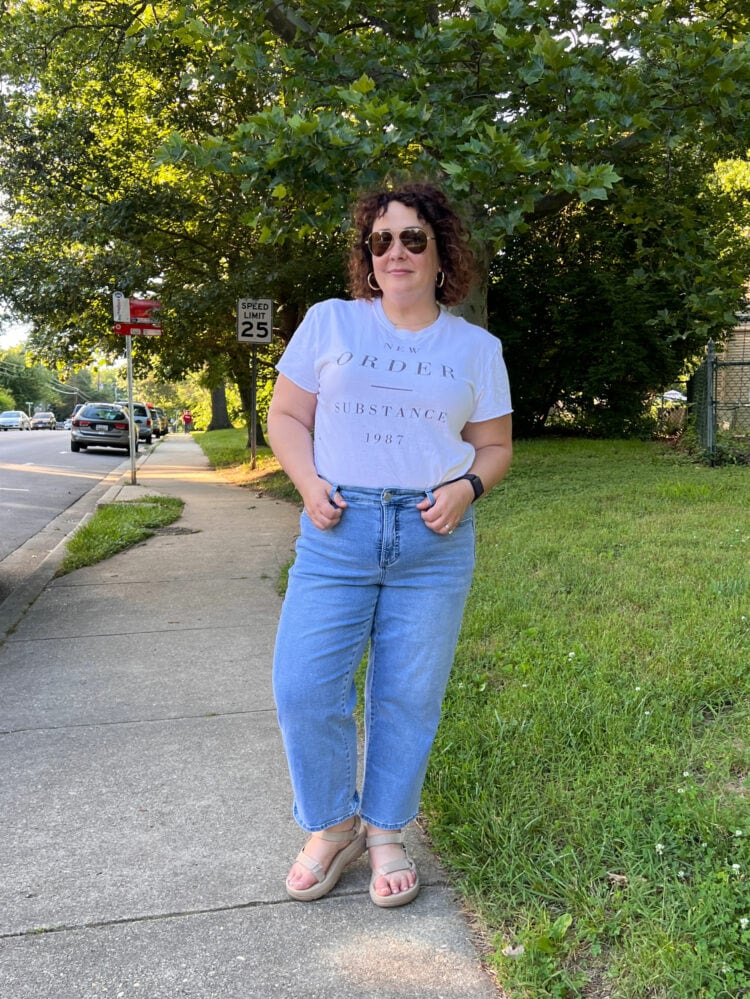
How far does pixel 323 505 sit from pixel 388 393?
0.34 metres

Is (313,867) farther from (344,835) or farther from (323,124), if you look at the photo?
(323,124)

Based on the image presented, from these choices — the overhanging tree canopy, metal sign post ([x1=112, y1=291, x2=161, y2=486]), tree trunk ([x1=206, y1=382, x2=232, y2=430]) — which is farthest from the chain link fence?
tree trunk ([x1=206, y1=382, x2=232, y2=430])

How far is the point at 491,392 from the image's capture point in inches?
95.9

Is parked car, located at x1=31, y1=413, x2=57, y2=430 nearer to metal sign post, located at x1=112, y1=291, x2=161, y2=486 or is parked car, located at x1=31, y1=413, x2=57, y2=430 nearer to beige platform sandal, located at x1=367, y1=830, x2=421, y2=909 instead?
metal sign post, located at x1=112, y1=291, x2=161, y2=486

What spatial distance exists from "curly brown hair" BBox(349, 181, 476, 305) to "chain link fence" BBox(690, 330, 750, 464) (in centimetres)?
960

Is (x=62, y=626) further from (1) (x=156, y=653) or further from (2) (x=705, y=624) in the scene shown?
(2) (x=705, y=624)

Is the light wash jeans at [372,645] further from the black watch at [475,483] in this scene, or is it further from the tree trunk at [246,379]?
the tree trunk at [246,379]

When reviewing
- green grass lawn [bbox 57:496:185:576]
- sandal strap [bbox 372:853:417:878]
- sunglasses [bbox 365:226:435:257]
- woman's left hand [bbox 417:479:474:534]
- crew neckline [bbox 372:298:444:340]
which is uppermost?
sunglasses [bbox 365:226:435:257]

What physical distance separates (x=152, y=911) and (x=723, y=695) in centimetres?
232

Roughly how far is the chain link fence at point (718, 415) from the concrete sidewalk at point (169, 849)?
8.02 m

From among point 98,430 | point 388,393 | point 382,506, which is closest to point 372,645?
point 382,506

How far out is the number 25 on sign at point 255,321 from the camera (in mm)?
13133

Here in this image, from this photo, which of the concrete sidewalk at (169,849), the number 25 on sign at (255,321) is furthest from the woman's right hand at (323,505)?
the number 25 on sign at (255,321)

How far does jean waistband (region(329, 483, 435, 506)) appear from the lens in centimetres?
231
